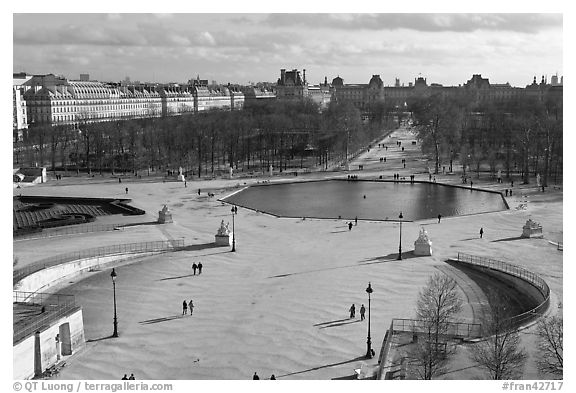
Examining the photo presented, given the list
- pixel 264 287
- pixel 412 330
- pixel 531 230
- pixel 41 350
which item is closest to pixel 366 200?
pixel 531 230

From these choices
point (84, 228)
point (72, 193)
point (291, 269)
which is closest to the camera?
point (291, 269)

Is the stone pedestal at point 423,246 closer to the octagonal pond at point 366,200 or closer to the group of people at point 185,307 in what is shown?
the octagonal pond at point 366,200

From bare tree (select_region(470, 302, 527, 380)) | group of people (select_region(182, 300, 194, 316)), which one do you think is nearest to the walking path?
group of people (select_region(182, 300, 194, 316))

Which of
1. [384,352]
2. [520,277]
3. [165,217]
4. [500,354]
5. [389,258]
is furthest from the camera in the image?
[165,217]

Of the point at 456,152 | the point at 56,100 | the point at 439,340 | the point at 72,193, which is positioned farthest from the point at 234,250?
the point at 56,100

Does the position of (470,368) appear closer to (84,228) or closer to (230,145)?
(84,228)

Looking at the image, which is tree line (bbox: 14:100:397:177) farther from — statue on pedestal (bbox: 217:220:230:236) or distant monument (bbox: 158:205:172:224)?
statue on pedestal (bbox: 217:220:230:236)

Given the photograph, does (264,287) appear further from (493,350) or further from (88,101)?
(88,101)

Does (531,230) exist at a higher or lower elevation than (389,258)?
higher
